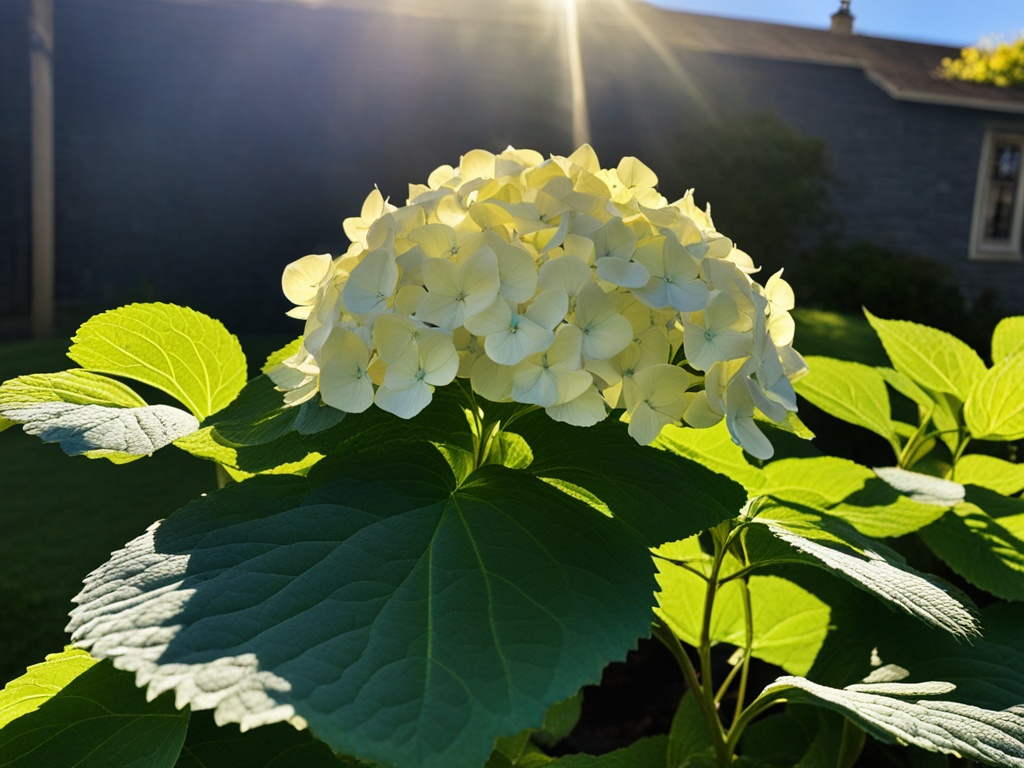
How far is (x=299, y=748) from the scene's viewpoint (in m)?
0.80

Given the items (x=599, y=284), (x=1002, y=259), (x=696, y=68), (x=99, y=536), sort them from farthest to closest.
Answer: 1. (x=1002, y=259)
2. (x=696, y=68)
3. (x=99, y=536)
4. (x=599, y=284)

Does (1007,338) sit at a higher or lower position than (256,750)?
higher

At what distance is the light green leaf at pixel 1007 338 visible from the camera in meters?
1.31

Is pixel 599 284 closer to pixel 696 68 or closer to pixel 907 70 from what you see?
pixel 696 68

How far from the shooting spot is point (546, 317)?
724 mm

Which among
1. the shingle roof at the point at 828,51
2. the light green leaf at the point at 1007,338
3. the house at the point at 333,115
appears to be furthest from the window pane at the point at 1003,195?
the light green leaf at the point at 1007,338

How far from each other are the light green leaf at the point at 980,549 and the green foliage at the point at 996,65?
59.4ft

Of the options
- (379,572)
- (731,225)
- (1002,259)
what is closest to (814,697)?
(379,572)

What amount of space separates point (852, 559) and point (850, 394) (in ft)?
1.98

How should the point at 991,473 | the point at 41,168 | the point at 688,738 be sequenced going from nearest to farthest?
the point at 688,738 → the point at 991,473 → the point at 41,168

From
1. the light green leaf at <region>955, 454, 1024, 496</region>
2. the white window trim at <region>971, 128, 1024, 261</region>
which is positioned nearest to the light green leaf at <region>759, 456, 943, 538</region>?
the light green leaf at <region>955, 454, 1024, 496</region>

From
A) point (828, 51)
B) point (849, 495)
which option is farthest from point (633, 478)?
point (828, 51)

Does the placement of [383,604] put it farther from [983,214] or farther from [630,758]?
[983,214]

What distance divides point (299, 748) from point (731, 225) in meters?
10.3
